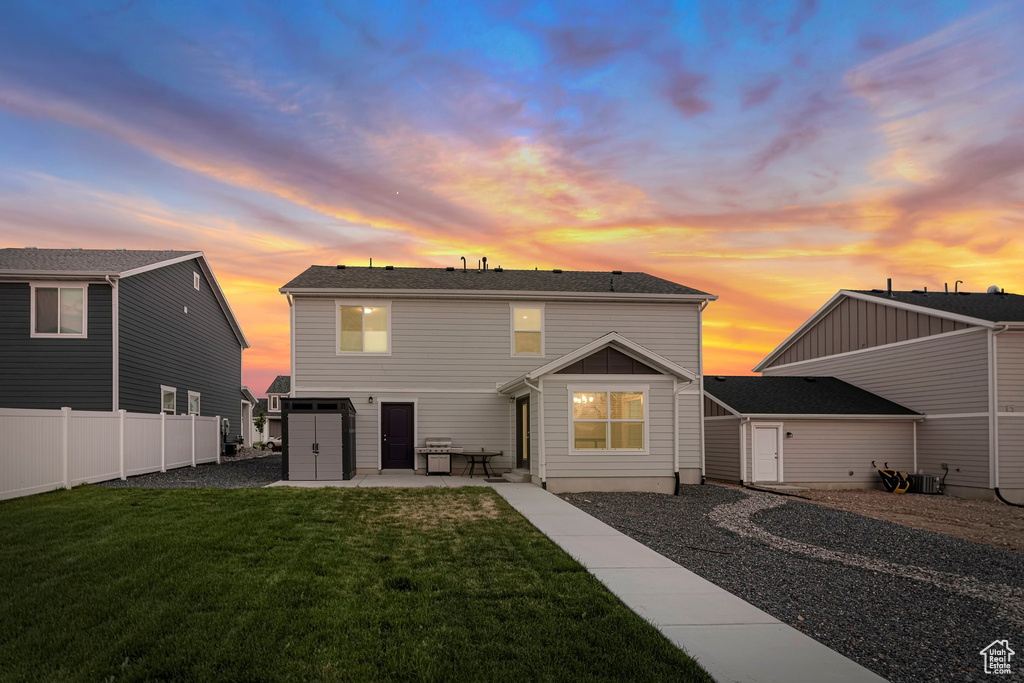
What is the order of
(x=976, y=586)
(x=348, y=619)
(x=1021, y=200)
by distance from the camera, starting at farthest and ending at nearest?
(x=1021, y=200)
(x=976, y=586)
(x=348, y=619)

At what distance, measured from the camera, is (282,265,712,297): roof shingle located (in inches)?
754

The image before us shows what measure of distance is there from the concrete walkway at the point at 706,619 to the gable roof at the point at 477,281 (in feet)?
35.5

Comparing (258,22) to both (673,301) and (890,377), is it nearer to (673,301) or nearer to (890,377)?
(673,301)

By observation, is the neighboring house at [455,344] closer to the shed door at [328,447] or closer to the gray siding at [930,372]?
the shed door at [328,447]

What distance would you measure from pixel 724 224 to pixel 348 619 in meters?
16.8

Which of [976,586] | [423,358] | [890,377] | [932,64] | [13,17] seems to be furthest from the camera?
[890,377]

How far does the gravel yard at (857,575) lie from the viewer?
217 inches

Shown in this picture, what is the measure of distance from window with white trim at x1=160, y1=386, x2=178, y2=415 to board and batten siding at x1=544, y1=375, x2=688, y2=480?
1283cm

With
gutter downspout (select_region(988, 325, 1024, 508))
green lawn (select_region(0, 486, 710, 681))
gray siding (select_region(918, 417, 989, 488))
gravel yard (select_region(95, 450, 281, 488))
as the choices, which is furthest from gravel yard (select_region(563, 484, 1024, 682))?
gray siding (select_region(918, 417, 989, 488))

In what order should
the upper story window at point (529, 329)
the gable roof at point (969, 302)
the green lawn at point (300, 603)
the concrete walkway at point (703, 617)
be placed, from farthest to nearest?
the upper story window at point (529, 329) < the gable roof at point (969, 302) < the concrete walkway at point (703, 617) < the green lawn at point (300, 603)

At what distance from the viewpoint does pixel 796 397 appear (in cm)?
2255

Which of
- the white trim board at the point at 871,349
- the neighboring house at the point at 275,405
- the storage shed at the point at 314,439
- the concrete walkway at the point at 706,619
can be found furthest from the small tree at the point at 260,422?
the concrete walkway at the point at 706,619

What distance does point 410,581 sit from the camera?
6711 mm

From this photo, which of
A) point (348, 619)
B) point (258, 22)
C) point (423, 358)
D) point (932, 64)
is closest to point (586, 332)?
point (423, 358)
